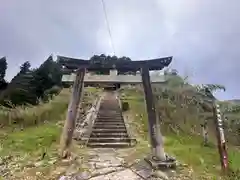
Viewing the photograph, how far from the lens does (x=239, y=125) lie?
11.7 meters

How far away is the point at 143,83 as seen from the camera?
25.8ft

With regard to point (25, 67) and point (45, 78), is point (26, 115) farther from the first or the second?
point (25, 67)

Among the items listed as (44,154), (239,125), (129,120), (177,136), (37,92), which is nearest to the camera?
(44,154)

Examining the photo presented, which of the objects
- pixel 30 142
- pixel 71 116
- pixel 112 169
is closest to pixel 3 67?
→ pixel 30 142

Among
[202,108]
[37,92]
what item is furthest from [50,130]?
[37,92]

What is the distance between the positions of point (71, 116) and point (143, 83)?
90.1 inches

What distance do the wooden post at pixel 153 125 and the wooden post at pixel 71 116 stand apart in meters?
1.92

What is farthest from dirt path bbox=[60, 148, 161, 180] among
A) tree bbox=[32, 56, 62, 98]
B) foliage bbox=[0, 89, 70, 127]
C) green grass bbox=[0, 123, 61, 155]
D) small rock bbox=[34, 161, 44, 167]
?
tree bbox=[32, 56, 62, 98]

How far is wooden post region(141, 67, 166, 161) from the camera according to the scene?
6538 mm

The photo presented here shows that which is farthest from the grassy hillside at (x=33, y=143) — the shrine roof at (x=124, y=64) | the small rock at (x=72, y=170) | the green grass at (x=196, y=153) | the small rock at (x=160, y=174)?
the green grass at (x=196, y=153)

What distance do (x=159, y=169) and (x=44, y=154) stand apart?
10.5 feet

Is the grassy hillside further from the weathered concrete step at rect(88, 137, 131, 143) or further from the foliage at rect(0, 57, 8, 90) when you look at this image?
the foliage at rect(0, 57, 8, 90)

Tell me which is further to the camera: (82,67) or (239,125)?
(239,125)

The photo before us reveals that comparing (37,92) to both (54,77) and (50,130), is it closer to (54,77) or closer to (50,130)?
(54,77)
